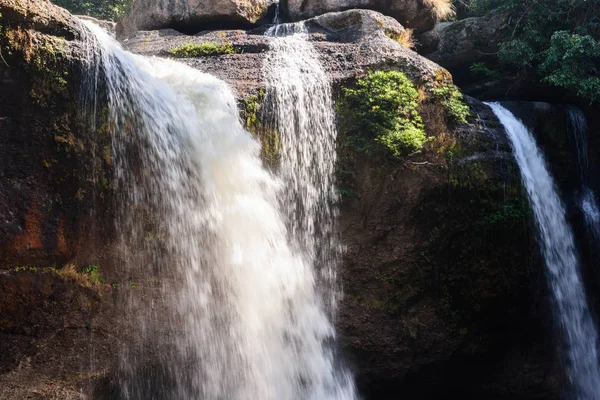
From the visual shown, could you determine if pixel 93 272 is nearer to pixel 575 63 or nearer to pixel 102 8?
pixel 575 63

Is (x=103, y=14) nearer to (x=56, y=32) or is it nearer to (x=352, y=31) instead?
(x=352, y=31)

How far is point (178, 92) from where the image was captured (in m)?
6.20

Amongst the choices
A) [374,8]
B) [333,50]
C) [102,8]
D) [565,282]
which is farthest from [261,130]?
[102,8]

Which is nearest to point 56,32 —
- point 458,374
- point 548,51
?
point 458,374

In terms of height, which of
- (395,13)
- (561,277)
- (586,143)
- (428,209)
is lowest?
(561,277)

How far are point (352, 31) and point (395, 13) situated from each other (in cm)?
235

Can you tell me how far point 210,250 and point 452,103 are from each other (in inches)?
165

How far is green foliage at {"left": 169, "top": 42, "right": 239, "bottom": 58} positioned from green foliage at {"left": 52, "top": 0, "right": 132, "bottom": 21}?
12349mm

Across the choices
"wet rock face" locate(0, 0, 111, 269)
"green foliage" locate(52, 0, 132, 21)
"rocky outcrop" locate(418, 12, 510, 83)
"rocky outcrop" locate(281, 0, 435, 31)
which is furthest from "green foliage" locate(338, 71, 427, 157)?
"green foliage" locate(52, 0, 132, 21)

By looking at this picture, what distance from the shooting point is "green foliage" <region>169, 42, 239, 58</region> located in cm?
782

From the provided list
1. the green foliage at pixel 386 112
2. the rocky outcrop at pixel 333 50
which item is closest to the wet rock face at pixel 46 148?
the rocky outcrop at pixel 333 50

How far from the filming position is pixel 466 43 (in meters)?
11.8

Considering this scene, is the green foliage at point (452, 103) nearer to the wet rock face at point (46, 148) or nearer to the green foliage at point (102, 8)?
the wet rock face at point (46, 148)

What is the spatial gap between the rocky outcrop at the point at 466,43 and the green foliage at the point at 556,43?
432 millimetres
